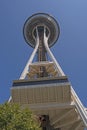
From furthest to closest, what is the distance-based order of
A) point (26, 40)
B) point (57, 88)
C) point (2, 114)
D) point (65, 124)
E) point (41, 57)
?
point (26, 40), point (41, 57), point (65, 124), point (57, 88), point (2, 114)

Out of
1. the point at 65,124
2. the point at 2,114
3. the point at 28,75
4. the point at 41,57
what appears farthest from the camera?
the point at 41,57

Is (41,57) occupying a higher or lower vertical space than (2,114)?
higher

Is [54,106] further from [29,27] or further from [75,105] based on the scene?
[29,27]

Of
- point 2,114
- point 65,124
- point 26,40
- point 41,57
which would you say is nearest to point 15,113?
point 2,114

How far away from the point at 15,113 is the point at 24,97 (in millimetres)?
22557

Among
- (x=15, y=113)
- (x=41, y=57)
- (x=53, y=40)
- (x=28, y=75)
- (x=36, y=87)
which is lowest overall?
(x=15, y=113)

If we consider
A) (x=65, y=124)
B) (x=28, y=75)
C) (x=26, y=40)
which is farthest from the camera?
(x=26, y=40)

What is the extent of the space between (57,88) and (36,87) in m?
2.42

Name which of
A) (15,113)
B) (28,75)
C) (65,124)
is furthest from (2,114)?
(28,75)

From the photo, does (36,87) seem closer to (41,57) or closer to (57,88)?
(57,88)

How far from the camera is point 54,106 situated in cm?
4159

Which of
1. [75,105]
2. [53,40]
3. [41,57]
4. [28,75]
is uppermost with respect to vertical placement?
[53,40]

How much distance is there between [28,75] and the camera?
5834 centimetres

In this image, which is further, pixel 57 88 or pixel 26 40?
pixel 26 40
